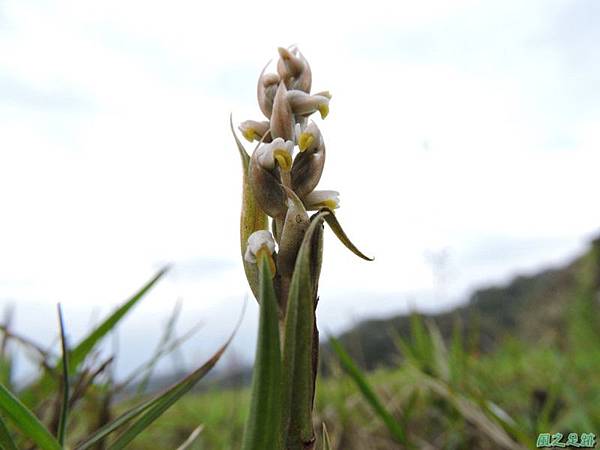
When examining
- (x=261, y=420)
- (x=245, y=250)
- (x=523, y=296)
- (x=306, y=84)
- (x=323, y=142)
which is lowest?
(x=523, y=296)

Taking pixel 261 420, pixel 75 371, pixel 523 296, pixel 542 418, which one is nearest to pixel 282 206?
pixel 261 420

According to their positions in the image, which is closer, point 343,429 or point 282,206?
point 282,206

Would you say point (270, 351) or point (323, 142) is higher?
point (323, 142)

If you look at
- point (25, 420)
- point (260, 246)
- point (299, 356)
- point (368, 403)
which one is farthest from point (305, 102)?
point (368, 403)

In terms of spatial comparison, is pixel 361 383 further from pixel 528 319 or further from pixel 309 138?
pixel 528 319

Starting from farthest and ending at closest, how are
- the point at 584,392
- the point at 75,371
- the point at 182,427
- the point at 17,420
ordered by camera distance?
the point at 182,427
the point at 584,392
the point at 75,371
the point at 17,420

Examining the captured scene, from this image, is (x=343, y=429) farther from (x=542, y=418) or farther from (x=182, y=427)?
(x=182, y=427)

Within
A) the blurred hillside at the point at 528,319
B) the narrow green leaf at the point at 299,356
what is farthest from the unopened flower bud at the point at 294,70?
the blurred hillside at the point at 528,319

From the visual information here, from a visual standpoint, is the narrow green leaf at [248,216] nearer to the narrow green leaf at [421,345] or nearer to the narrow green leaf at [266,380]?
the narrow green leaf at [266,380]
